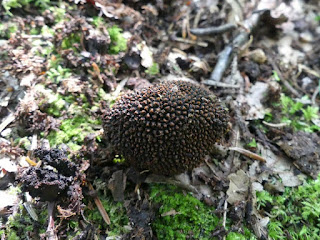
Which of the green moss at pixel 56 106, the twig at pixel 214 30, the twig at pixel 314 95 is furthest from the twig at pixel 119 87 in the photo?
the twig at pixel 314 95

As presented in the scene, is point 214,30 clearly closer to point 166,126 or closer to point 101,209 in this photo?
point 166,126

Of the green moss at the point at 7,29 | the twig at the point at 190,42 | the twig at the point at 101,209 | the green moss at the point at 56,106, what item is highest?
the twig at the point at 190,42

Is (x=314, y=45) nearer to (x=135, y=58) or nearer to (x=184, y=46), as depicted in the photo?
(x=184, y=46)

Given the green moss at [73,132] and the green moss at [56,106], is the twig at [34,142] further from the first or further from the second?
the green moss at [56,106]

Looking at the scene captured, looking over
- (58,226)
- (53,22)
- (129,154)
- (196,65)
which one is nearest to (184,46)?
(196,65)

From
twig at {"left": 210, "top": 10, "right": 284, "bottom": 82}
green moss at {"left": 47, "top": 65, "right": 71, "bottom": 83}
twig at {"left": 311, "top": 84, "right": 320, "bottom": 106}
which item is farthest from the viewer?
twig at {"left": 311, "top": 84, "right": 320, "bottom": 106}

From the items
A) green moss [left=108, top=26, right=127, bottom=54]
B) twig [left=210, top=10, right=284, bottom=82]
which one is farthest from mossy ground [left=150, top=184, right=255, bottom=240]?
green moss [left=108, top=26, right=127, bottom=54]

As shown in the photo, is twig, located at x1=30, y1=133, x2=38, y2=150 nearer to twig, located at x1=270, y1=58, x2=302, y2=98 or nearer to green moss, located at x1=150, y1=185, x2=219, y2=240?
green moss, located at x1=150, y1=185, x2=219, y2=240
